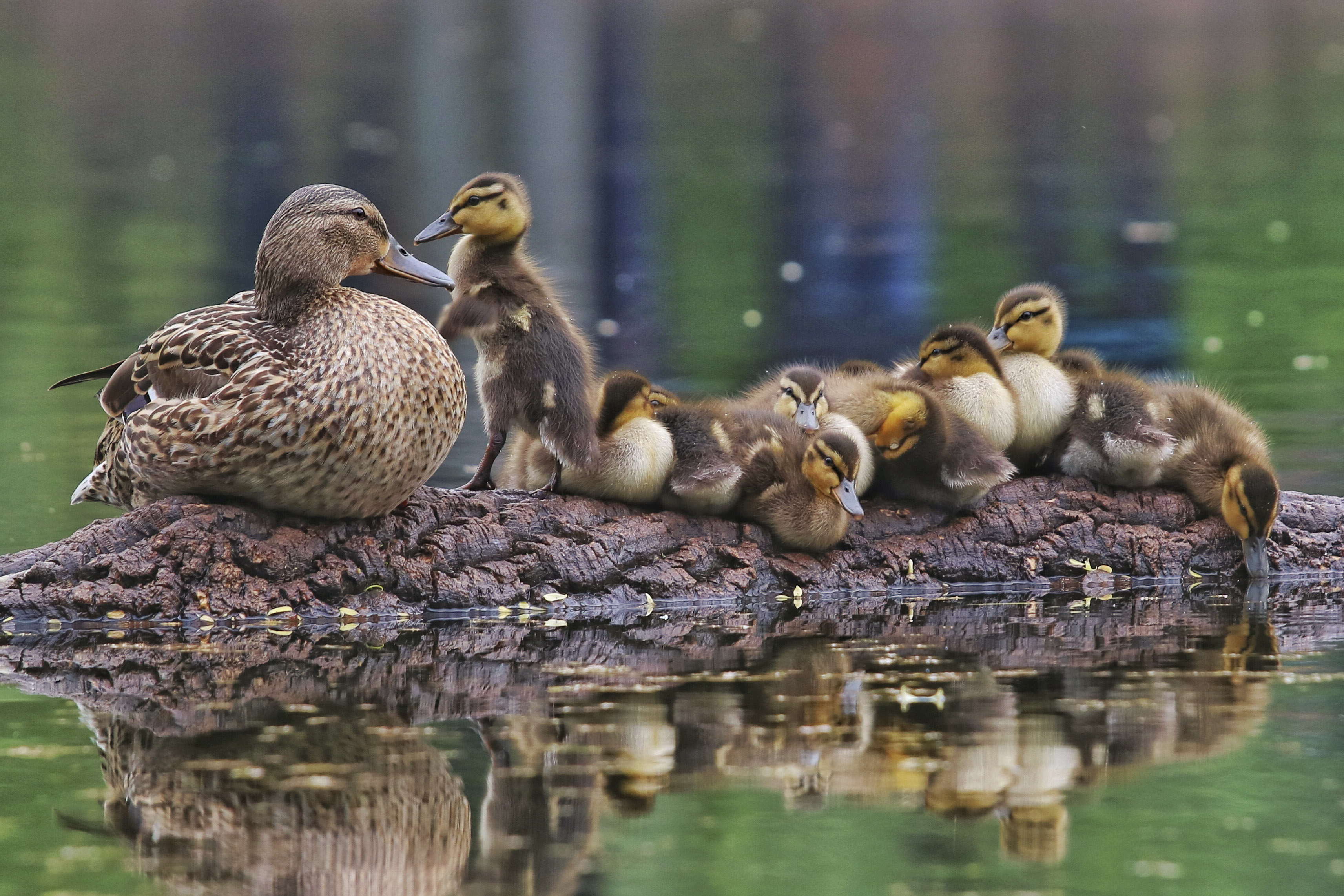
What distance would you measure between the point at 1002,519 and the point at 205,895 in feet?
12.4

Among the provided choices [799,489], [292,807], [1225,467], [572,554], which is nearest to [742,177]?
[1225,467]

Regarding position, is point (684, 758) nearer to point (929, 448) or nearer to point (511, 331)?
point (929, 448)

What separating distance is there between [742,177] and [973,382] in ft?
55.4

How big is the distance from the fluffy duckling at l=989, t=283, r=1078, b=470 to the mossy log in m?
0.14

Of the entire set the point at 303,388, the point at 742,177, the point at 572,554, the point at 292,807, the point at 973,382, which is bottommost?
the point at 292,807

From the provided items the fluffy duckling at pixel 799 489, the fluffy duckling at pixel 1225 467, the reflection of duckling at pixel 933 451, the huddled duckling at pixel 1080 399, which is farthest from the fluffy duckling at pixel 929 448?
the fluffy duckling at pixel 1225 467

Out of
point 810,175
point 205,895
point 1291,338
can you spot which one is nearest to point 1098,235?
point 1291,338

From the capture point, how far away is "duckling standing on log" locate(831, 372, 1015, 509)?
6.40m

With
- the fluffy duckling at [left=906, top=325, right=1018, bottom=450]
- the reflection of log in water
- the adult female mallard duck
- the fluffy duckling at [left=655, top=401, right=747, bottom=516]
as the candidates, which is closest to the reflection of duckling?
the fluffy duckling at [left=906, top=325, right=1018, bottom=450]

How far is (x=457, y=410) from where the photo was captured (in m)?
5.95

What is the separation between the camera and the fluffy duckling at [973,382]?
667 cm

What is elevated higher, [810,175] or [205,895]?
[810,175]

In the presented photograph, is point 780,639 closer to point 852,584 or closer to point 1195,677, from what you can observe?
point 852,584

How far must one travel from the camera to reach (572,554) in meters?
6.17
